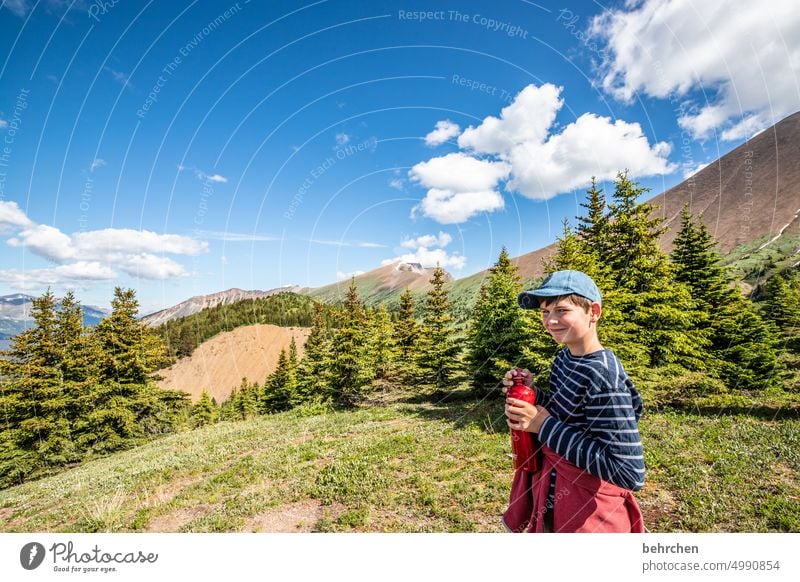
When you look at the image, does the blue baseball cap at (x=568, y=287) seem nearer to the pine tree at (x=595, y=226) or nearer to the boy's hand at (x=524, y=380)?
the boy's hand at (x=524, y=380)

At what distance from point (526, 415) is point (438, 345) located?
1922 cm

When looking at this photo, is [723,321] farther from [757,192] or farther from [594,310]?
[757,192]

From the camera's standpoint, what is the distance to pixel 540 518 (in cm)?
194

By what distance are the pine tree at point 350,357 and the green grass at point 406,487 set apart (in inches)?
418

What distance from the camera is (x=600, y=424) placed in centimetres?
166

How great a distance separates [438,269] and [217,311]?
110 meters

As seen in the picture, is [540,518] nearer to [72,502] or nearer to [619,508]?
[619,508]

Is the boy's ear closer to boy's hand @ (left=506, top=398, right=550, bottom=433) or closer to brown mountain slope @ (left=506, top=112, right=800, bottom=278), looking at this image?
boy's hand @ (left=506, top=398, right=550, bottom=433)

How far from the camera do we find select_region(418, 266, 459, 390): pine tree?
20.6 meters

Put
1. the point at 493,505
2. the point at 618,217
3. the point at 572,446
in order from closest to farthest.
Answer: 1. the point at 572,446
2. the point at 493,505
3. the point at 618,217
